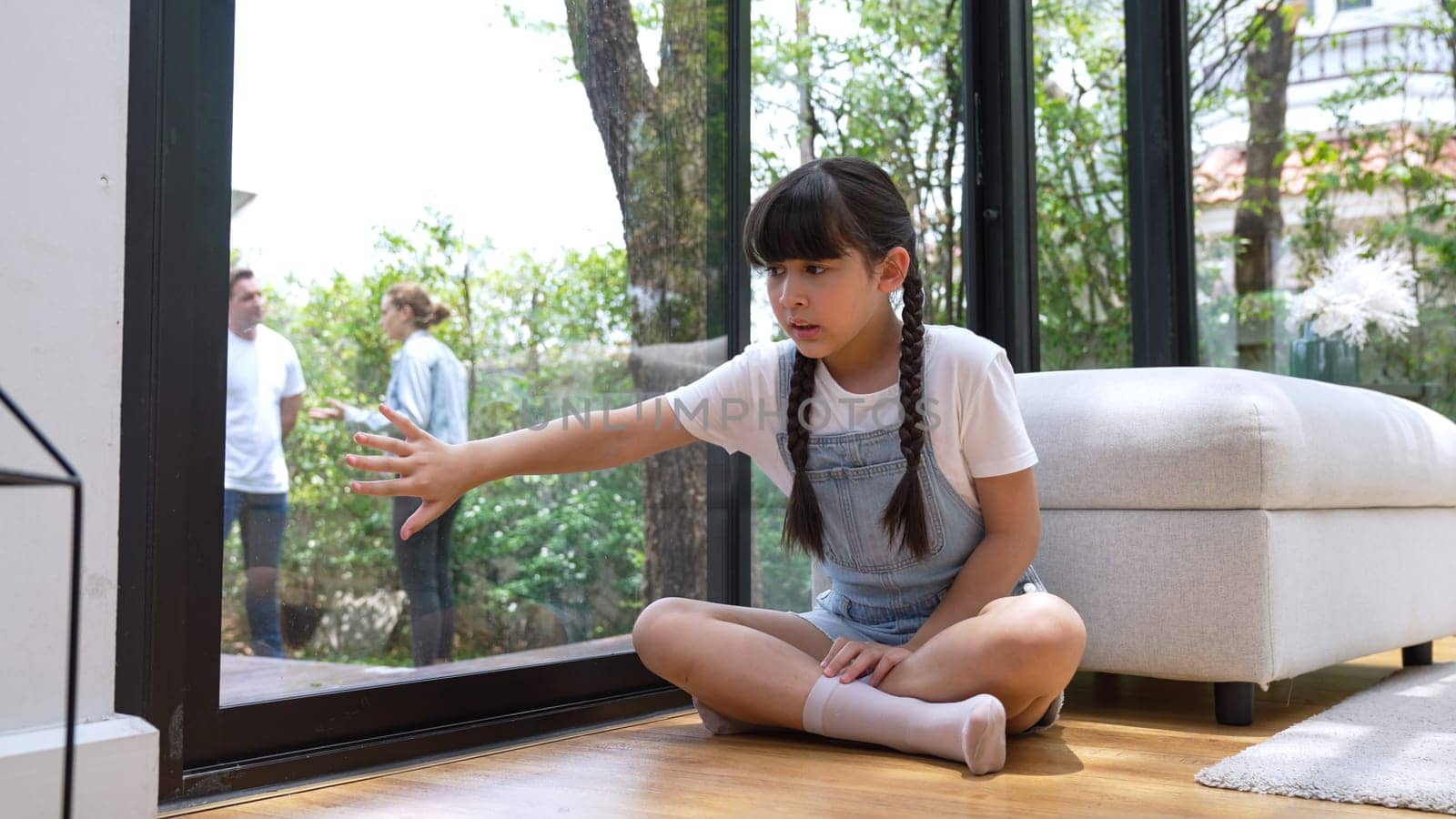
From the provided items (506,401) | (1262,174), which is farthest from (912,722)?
(1262,174)

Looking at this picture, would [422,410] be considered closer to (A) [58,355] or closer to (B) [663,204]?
(B) [663,204]

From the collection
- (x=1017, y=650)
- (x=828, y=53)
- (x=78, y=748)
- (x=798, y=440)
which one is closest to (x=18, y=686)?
(x=78, y=748)

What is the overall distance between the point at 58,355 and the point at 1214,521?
1545 mm

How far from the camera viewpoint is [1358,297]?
3.38m

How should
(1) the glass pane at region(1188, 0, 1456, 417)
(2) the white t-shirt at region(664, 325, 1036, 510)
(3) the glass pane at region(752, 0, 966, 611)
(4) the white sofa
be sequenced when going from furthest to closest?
(1) the glass pane at region(1188, 0, 1456, 417), (3) the glass pane at region(752, 0, 966, 611), (4) the white sofa, (2) the white t-shirt at region(664, 325, 1036, 510)

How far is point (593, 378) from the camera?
2027 millimetres

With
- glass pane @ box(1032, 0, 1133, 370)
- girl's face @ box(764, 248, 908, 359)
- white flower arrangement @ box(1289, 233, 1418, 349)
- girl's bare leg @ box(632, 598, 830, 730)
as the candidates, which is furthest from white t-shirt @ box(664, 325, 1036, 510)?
white flower arrangement @ box(1289, 233, 1418, 349)

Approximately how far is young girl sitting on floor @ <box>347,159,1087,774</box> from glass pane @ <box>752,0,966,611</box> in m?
0.56

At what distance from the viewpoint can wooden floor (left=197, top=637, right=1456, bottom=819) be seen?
1.28 metres

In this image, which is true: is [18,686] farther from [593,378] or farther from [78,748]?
[593,378]

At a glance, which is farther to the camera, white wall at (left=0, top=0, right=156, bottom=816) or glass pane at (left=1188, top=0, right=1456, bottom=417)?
glass pane at (left=1188, top=0, right=1456, bottom=417)

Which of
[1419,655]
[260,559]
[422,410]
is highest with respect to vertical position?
[422,410]

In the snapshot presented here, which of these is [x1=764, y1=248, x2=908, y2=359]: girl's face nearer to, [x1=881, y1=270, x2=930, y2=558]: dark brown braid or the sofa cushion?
[x1=881, y1=270, x2=930, y2=558]: dark brown braid

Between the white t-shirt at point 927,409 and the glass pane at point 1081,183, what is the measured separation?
1541 mm
